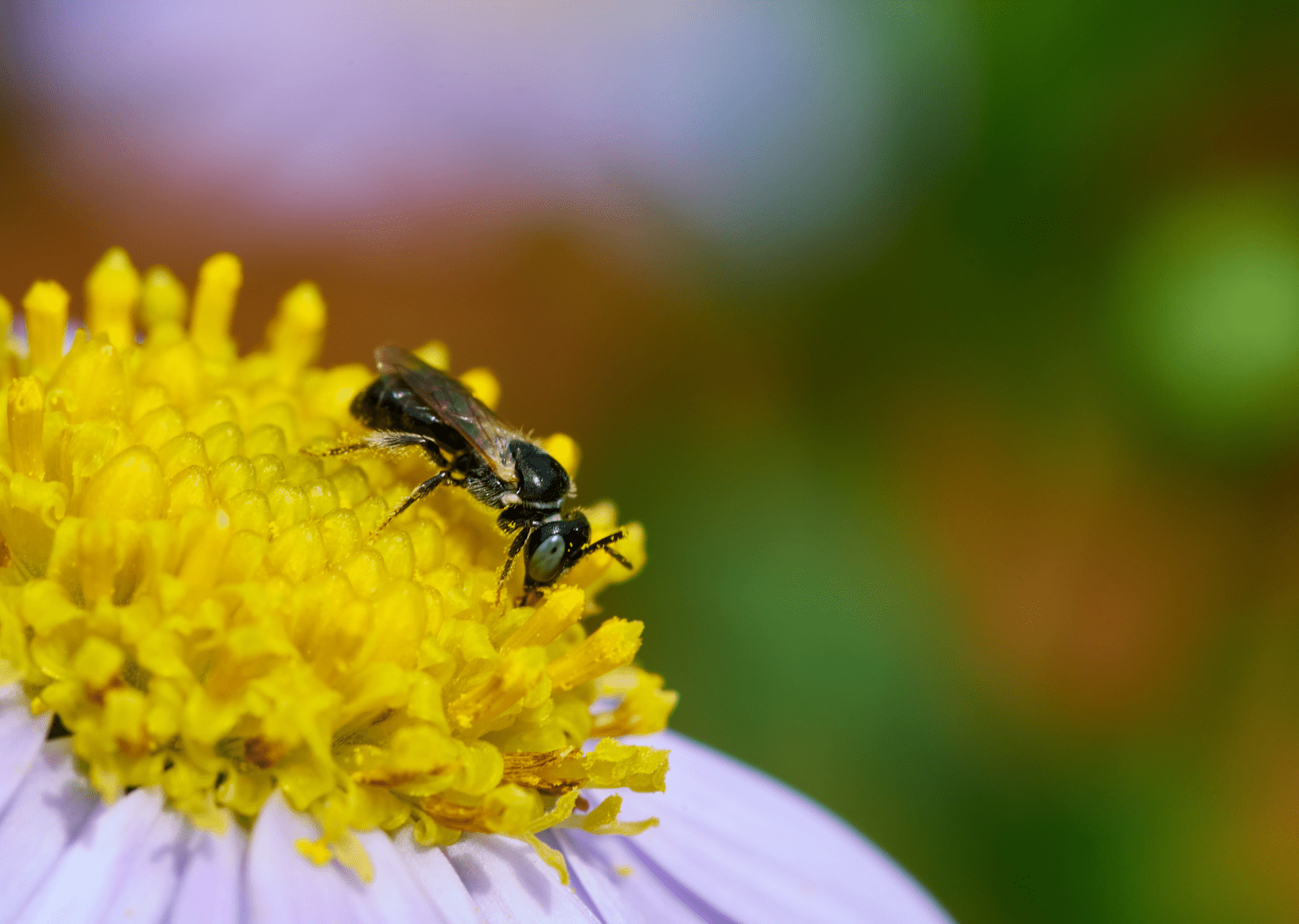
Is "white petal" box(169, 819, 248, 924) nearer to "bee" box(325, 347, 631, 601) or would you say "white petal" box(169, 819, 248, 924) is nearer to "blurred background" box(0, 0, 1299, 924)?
"bee" box(325, 347, 631, 601)

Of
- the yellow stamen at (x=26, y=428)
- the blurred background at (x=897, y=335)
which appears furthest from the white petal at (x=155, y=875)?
the blurred background at (x=897, y=335)

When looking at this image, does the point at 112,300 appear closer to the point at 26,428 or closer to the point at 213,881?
A: the point at 26,428

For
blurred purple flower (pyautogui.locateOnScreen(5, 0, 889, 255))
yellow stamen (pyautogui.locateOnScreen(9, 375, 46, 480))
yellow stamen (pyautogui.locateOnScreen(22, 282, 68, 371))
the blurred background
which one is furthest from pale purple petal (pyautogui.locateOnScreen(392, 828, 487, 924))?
blurred purple flower (pyautogui.locateOnScreen(5, 0, 889, 255))

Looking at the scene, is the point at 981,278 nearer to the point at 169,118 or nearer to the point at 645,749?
the point at 645,749

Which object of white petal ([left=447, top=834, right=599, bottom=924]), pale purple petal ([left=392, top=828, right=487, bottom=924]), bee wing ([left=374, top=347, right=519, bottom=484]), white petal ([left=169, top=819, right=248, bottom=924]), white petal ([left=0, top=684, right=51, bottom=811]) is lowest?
white petal ([left=447, top=834, right=599, bottom=924])

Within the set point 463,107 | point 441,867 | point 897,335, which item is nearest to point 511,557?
point 441,867

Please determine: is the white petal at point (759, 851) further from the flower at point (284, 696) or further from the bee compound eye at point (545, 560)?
the bee compound eye at point (545, 560)

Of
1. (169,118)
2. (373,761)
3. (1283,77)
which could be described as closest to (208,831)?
(373,761)
